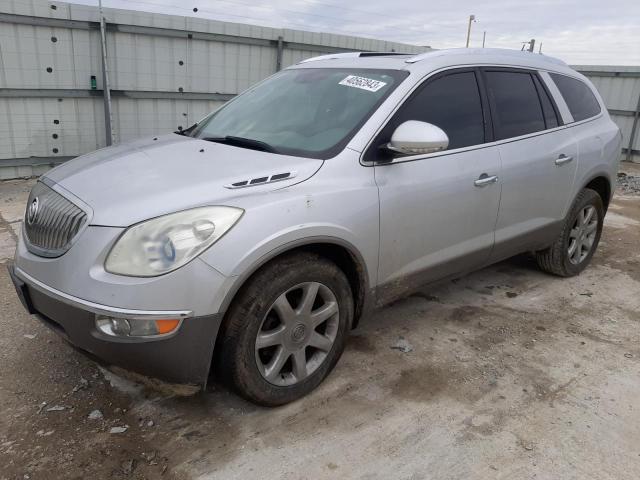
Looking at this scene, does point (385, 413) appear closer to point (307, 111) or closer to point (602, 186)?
point (307, 111)

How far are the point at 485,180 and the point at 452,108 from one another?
0.51 meters

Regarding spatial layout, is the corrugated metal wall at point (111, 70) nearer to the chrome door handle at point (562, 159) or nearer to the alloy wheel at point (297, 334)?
the chrome door handle at point (562, 159)

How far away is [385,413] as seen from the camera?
2.70 m

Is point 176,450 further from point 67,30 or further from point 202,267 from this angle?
point 67,30

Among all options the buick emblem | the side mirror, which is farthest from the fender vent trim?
the buick emblem

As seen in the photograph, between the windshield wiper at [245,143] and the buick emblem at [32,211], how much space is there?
1029mm

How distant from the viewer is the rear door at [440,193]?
289 cm

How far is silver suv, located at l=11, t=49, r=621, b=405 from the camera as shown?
2.17 m

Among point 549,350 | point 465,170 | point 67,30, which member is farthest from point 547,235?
point 67,30

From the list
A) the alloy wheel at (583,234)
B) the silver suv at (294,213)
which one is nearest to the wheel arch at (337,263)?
the silver suv at (294,213)

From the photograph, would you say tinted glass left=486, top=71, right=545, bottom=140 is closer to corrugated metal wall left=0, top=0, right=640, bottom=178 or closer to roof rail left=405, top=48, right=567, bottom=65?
roof rail left=405, top=48, right=567, bottom=65

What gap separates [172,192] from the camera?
2314 mm

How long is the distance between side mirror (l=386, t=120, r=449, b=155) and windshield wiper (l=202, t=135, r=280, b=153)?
2.16 feet

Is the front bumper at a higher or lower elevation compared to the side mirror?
lower
